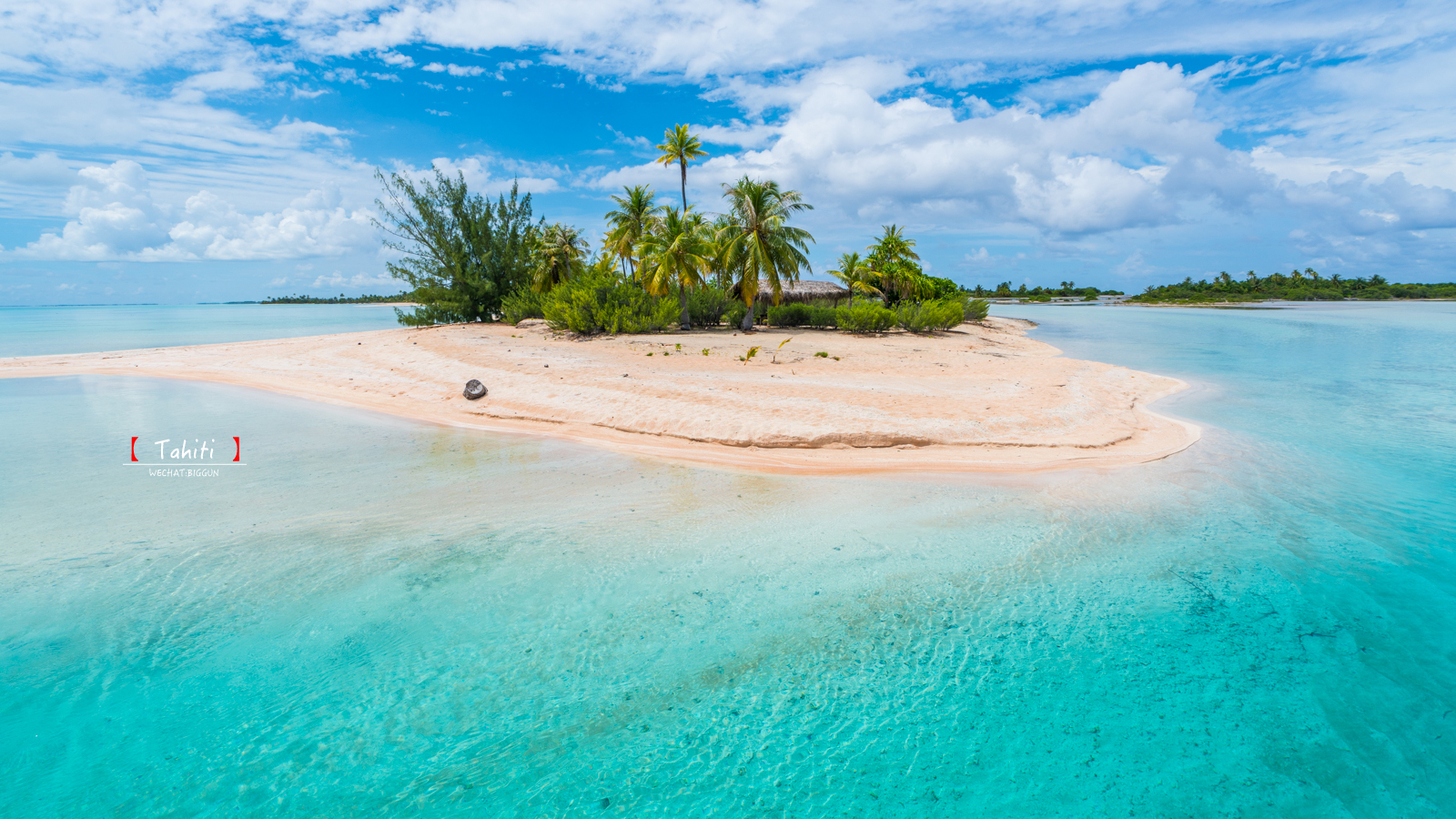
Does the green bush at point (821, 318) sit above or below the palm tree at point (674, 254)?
below

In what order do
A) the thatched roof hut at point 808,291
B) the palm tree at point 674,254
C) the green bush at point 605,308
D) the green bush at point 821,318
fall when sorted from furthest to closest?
1. the thatched roof hut at point 808,291
2. the green bush at point 821,318
3. the palm tree at point 674,254
4. the green bush at point 605,308

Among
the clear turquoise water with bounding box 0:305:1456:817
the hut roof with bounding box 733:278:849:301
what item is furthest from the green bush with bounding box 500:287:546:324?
the clear turquoise water with bounding box 0:305:1456:817

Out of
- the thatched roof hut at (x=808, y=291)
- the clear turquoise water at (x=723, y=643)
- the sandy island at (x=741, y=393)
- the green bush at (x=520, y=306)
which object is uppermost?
the thatched roof hut at (x=808, y=291)

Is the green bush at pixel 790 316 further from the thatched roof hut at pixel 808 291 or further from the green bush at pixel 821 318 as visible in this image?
the thatched roof hut at pixel 808 291

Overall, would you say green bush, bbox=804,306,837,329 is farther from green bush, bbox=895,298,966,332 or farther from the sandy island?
the sandy island

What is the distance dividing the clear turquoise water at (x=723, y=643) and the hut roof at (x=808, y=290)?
96.0 ft

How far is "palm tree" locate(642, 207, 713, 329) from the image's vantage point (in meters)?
27.4

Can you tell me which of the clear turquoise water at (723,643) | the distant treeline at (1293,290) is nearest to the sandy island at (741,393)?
the clear turquoise water at (723,643)

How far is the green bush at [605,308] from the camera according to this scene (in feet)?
82.7

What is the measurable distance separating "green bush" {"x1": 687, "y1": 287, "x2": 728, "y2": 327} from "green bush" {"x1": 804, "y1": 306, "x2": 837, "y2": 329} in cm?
405

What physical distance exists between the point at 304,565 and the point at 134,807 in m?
3.08

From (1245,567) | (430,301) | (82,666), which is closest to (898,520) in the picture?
(1245,567)

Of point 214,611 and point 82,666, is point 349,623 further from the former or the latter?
point 82,666

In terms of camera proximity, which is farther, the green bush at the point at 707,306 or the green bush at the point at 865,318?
the green bush at the point at 707,306
